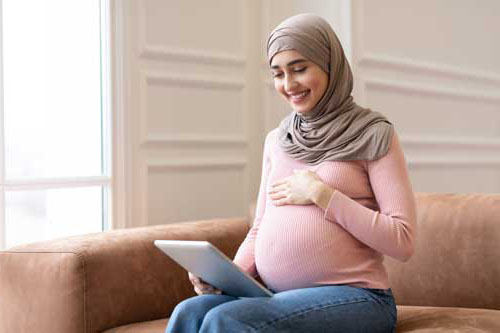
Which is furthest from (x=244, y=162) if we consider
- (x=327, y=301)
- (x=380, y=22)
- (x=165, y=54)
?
(x=327, y=301)

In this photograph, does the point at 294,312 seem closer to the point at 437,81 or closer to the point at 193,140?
the point at 193,140

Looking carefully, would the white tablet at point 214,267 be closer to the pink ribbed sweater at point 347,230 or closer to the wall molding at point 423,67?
the pink ribbed sweater at point 347,230

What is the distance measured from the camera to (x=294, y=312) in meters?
1.70

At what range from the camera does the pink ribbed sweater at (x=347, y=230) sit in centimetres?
181

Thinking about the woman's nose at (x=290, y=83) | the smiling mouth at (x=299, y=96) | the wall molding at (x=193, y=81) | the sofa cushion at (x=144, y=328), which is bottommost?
the sofa cushion at (x=144, y=328)

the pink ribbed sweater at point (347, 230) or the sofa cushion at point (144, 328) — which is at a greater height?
the pink ribbed sweater at point (347, 230)

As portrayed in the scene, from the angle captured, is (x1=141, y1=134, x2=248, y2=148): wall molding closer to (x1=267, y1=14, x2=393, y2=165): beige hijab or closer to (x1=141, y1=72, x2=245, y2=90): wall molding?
(x1=141, y1=72, x2=245, y2=90): wall molding

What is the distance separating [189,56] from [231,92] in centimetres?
28

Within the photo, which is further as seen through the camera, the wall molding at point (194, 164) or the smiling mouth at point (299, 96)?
the wall molding at point (194, 164)

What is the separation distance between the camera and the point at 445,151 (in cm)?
382

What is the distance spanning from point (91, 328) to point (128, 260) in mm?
236

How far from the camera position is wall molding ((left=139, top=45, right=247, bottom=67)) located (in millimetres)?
2988

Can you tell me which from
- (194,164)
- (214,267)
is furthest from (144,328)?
(194,164)

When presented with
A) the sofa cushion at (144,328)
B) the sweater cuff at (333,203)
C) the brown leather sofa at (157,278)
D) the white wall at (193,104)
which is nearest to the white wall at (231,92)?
the white wall at (193,104)
